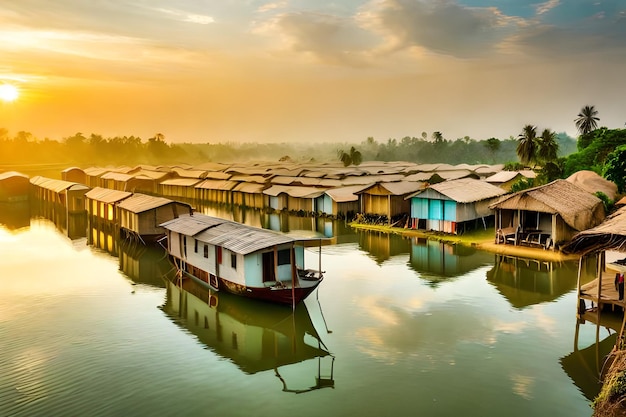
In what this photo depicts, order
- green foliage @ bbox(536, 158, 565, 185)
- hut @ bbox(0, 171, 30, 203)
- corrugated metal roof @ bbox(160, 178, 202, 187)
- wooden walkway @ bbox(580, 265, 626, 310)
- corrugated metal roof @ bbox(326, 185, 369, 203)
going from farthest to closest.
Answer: corrugated metal roof @ bbox(160, 178, 202, 187)
hut @ bbox(0, 171, 30, 203)
green foliage @ bbox(536, 158, 565, 185)
corrugated metal roof @ bbox(326, 185, 369, 203)
wooden walkway @ bbox(580, 265, 626, 310)

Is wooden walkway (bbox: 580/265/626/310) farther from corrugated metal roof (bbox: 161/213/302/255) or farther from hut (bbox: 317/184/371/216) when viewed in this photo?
hut (bbox: 317/184/371/216)

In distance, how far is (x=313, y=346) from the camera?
60.5ft

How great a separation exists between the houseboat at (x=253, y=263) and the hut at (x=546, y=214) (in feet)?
53.4

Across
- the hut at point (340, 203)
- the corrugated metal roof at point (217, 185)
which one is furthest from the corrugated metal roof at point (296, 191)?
the corrugated metal roof at point (217, 185)

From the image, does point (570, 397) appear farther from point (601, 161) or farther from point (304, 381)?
point (601, 161)

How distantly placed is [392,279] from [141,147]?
152115 millimetres

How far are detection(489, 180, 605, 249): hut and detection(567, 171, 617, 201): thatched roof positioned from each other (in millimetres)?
7936

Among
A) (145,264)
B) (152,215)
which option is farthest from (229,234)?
(152,215)

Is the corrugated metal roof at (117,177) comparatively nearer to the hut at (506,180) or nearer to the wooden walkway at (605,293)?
the hut at (506,180)

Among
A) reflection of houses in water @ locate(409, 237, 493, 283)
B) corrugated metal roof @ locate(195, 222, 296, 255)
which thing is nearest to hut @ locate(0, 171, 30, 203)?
corrugated metal roof @ locate(195, 222, 296, 255)

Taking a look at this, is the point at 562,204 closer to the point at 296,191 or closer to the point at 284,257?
the point at 284,257

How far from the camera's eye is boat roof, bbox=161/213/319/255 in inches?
853

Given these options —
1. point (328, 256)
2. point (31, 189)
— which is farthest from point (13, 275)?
point (31, 189)

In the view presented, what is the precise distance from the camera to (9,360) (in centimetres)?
1738
